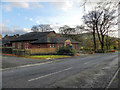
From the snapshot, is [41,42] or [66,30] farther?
[66,30]

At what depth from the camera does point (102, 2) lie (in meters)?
8.04

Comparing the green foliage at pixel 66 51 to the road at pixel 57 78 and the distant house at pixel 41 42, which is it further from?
the road at pixel 57 78

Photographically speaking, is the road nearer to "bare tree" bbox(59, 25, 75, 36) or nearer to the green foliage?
the green foliage

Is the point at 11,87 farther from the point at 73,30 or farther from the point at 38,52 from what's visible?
the point at 73,30

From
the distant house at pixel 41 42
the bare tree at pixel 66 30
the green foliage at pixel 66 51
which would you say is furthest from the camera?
the bare tree at pixel 66 30

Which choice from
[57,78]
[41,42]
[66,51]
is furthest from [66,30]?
[57,78]

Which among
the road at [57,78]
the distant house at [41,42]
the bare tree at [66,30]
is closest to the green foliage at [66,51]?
the distant house at [41,42]

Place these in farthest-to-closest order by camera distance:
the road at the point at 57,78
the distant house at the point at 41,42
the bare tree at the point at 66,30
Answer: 1. the bare tree at the point at 66,30
2. the distant house at the point at 41,42
3. the road at the point at 57,78

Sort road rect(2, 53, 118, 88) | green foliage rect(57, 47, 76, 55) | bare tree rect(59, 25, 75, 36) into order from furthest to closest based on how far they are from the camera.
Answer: bare tree rect(59, 25, 75, 36), green foliage rect(57, 47, 76, 55), road rect(2, 53, 118, 88)

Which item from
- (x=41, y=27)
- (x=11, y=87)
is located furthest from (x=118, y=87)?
(x=41, y=27)

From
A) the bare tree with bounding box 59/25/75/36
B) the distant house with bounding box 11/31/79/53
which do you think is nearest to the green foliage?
the distant house with bounding box 11/31/79/53

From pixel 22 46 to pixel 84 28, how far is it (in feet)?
87.5

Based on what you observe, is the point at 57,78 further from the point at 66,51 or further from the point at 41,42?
the point at 41,42

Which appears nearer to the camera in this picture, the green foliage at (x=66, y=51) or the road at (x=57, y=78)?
the road at (x=57, y=78)
